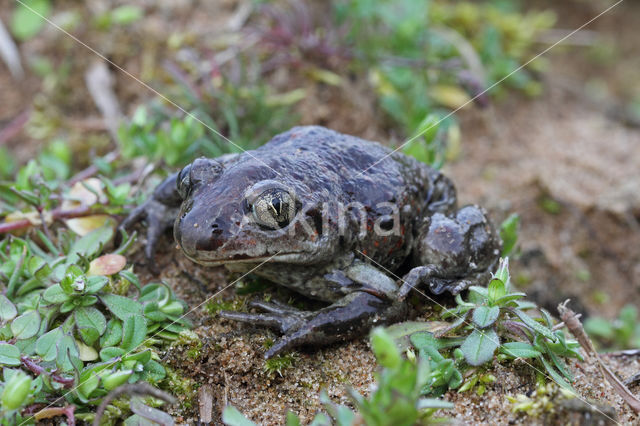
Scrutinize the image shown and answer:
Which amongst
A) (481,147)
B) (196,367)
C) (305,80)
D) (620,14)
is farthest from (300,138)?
(620,14)

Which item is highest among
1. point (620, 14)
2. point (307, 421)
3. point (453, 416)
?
point (620, 14)

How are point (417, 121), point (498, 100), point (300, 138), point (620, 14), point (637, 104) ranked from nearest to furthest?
point (300, 138) < point (417, 121) < point (498, 100) < point (637, 104) < point (620, 14)

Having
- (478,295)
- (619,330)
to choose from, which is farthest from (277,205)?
(619,330)

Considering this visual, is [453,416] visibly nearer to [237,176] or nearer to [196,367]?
[196,367]

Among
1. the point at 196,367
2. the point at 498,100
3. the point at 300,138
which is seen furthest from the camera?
the point at 498,100

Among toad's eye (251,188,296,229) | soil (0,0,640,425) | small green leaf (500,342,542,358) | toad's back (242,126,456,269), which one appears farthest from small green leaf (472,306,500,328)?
toad's eye (251,188,296,229)

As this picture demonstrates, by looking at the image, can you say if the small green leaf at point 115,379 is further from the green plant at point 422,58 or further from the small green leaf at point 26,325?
the green plant at point 422,58

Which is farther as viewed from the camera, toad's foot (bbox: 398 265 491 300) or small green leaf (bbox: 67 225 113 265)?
small green leaf (bbox: 67 225 113 265)

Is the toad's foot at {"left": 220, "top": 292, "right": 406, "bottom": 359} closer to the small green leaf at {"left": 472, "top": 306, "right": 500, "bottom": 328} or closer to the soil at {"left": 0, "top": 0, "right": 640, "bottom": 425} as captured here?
the soil at {"left": 0, "top": 0, "right": 640, "bottom": 425}
